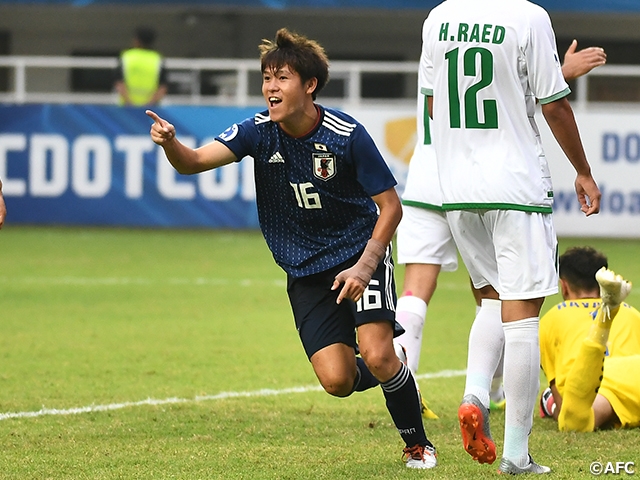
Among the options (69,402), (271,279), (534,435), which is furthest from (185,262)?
(534,435)

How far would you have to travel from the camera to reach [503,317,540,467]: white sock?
4703 millimetres

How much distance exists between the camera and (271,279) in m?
12.4

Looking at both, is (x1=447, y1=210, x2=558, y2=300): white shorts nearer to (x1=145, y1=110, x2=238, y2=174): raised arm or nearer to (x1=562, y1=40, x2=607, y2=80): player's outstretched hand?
(x1=562, y1=40, x2=607, y2=80): player's outstretched hand

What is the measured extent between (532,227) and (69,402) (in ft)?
9.19

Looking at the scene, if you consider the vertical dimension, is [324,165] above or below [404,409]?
above

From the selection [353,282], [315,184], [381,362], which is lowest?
[381,362]

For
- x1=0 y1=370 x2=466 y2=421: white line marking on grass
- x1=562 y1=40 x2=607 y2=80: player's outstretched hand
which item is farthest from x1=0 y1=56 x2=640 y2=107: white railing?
x1=562 y1=40 x2=607 y2=80: player's outstretched hand

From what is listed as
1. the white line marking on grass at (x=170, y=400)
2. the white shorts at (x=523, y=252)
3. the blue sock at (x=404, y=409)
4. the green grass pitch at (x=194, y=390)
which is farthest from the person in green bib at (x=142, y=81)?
the white shorts at (x=523, y=252)

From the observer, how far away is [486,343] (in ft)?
17.1

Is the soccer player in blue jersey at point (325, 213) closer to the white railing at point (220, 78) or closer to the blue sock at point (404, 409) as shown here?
the blue sock at point (404, 409)

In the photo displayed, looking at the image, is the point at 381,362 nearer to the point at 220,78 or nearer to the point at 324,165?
the point at 324,165

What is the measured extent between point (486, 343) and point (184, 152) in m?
1.53

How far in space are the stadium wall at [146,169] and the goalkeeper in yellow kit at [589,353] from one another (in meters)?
10.4

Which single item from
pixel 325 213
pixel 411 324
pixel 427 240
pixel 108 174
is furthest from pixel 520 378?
pixel 108 174
